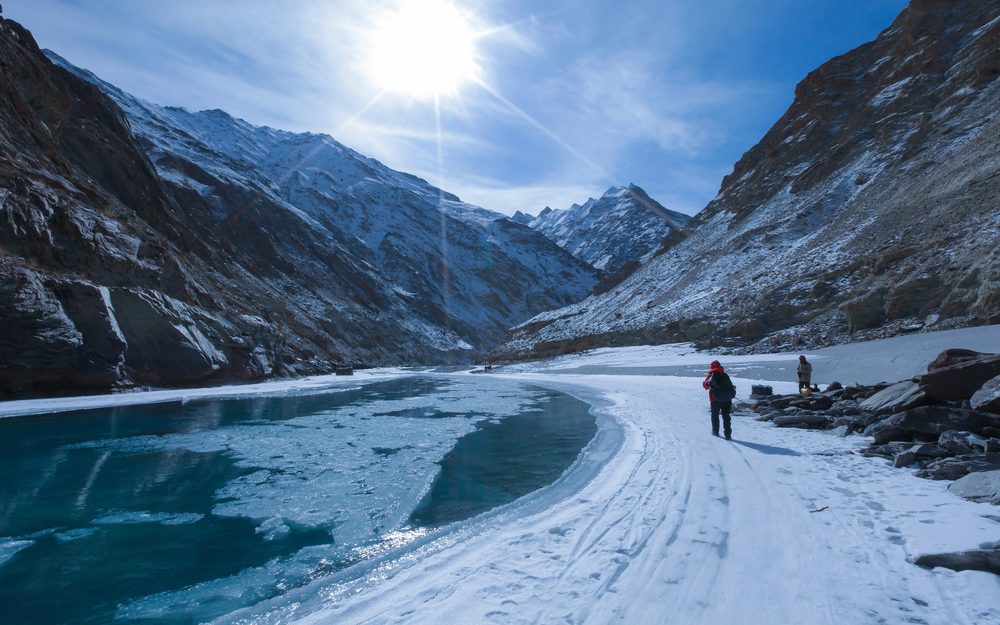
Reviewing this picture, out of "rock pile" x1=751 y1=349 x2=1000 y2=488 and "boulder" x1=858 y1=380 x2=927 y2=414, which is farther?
"boulder" x1=858 y1=380 x2=927 y2=414

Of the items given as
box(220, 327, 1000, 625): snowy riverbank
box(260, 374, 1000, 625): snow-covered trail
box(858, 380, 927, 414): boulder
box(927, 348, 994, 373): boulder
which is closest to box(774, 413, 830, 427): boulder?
box(858, 380, 927, 414): boulder

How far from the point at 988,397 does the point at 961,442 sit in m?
1.54

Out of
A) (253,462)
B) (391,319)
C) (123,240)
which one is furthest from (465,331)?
(253,462)

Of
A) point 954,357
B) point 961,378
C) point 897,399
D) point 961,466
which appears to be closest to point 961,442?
point 961,466

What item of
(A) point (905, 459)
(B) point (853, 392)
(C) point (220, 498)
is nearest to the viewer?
(A) point (905, 459)

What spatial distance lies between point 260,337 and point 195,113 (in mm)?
A: 178007

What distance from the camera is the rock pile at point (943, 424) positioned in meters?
5.29

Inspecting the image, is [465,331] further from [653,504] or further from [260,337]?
[653,504]

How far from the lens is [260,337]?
36.7m

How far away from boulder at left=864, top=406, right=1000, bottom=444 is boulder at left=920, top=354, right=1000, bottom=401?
0.82 meters

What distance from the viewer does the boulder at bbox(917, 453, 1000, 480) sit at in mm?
5887

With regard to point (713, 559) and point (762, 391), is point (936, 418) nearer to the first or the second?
point (713, 559)

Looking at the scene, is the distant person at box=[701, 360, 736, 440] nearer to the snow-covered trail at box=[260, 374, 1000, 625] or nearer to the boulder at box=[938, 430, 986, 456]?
the snow-covered trail at box=[260, 374, 1000, 625]

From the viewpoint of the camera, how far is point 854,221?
3678 centimetres
